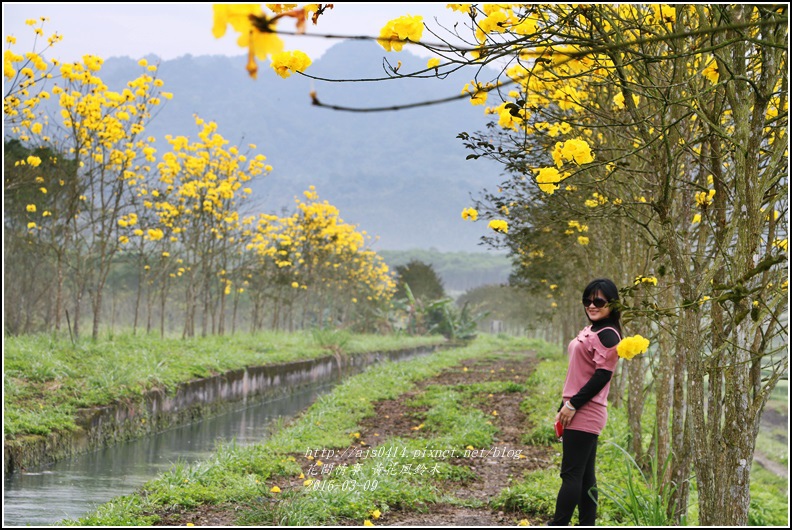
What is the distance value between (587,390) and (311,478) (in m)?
3.03

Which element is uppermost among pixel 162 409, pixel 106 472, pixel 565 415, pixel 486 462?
pixel 565 415

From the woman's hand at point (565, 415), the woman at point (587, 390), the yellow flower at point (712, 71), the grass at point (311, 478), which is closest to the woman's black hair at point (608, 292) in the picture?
the woman at point (587, 390)

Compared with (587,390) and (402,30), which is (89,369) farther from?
(402,30)

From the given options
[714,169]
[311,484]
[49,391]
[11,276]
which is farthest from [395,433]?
[11,276]

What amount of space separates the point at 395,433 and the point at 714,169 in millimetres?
5679

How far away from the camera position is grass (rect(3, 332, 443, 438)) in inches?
319

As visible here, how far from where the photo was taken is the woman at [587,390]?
12.7ft

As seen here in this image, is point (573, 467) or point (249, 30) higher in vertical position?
point (249, 30)

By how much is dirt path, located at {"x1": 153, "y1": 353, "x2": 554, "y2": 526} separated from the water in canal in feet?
5.11

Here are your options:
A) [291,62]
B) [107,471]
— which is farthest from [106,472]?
[291,62]

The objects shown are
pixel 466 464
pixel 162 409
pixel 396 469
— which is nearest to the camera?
pixel 396 469

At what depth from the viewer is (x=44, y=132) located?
1288cm

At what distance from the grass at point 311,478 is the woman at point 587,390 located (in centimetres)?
151

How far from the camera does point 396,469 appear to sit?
598cm
